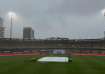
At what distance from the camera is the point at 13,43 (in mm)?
47719

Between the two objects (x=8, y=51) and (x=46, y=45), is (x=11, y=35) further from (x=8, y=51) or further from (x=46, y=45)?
(x=46, y=45)

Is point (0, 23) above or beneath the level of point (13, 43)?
above

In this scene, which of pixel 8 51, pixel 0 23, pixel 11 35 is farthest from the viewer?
pixel 0 23

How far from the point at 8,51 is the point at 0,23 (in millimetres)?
34689

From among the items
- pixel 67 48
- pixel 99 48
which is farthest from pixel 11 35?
pixel 99 48

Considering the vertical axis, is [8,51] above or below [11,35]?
below

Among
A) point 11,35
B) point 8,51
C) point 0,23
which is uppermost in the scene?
point 0,23

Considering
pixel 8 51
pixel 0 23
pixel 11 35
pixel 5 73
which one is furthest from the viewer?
pixel 0 23

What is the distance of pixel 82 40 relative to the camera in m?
48.9

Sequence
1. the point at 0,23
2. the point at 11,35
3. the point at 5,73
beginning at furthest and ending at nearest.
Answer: the point at 0,23
the point at 11,35
the point at 5,73

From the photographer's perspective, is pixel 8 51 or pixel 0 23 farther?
pixel 0 23

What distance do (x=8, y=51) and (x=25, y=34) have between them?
8.51 metres

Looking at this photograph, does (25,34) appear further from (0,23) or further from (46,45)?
(0,23)

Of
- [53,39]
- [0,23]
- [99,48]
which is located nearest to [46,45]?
[53,39]
